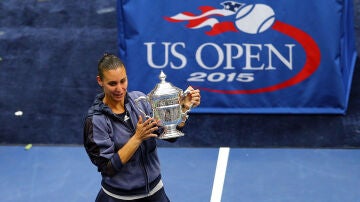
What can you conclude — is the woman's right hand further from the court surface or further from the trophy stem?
the court surface

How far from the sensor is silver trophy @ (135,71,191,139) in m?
4.07

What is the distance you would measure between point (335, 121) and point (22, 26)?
398 centimetres

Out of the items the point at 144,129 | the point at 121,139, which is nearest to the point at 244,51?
the point at 121,139

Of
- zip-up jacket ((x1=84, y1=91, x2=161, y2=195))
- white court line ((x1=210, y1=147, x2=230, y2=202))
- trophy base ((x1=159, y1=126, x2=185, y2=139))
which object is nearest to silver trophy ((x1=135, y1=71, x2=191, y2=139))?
trophy base ((x1=159, y1=126, x2=185, y2=139))

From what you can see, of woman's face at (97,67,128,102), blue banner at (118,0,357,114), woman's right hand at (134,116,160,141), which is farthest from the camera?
blue banner at (118,0,357,114)

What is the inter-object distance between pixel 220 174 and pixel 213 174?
0.07 m

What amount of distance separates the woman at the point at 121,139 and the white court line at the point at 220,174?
2114 millimetres

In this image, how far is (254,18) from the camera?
7.36 meters

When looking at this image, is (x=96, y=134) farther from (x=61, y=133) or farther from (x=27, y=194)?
(x=61, y=133)

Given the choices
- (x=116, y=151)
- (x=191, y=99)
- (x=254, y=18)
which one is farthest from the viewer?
(x=254, y=18)

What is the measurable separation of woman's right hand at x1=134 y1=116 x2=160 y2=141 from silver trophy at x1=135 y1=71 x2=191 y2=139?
0.24 m

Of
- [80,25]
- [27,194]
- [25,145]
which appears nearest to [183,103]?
[27,194]

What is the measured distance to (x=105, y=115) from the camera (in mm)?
4023

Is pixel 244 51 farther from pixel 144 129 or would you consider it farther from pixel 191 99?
pixel 144 129
